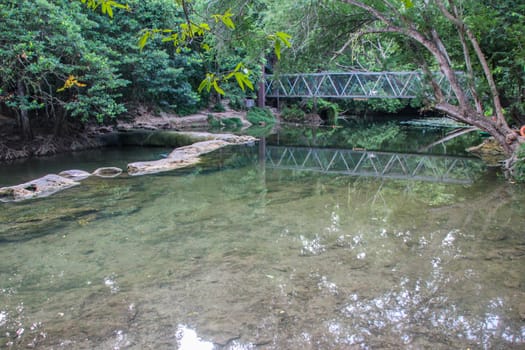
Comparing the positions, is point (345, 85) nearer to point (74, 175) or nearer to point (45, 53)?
point (45, 53)

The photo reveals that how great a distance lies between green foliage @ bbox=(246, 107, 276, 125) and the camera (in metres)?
22.4

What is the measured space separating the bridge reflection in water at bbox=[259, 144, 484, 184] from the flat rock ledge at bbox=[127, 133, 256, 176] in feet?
4.70

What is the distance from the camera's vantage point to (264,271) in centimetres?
392

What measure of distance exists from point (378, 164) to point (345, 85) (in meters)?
11.9

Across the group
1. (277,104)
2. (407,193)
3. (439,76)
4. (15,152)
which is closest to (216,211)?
(407,193)

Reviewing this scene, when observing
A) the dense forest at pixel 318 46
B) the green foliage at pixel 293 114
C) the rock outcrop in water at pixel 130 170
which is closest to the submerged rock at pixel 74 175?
the rock outcrop in water at pixel 130 170

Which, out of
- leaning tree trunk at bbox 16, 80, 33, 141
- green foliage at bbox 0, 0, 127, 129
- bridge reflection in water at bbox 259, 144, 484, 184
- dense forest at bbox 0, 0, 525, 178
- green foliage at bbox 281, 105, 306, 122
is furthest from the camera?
green foliage at bbox 281, 105, 306, 122

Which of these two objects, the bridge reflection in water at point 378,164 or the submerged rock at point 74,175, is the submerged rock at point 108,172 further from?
the bridge reflection in water at point 378,164

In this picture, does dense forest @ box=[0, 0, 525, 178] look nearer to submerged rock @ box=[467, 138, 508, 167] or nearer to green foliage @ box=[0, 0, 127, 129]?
green foliage @ box=[0, 0, 127, 129]

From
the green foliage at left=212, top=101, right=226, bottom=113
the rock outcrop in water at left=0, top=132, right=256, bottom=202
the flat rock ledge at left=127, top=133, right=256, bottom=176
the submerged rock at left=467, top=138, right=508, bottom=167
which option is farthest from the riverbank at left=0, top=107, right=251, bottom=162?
the submerged rock at left=467, top=138, right=508, bottom=167

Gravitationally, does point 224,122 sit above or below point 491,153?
above

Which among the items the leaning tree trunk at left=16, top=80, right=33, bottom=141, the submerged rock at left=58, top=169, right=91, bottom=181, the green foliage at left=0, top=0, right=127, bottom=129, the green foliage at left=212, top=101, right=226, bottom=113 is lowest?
the submerged rock at left=58, top=169, right=91, bottom=181

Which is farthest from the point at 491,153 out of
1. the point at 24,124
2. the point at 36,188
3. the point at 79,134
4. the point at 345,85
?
the point at 24,124

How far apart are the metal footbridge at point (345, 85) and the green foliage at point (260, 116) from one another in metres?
1.38
